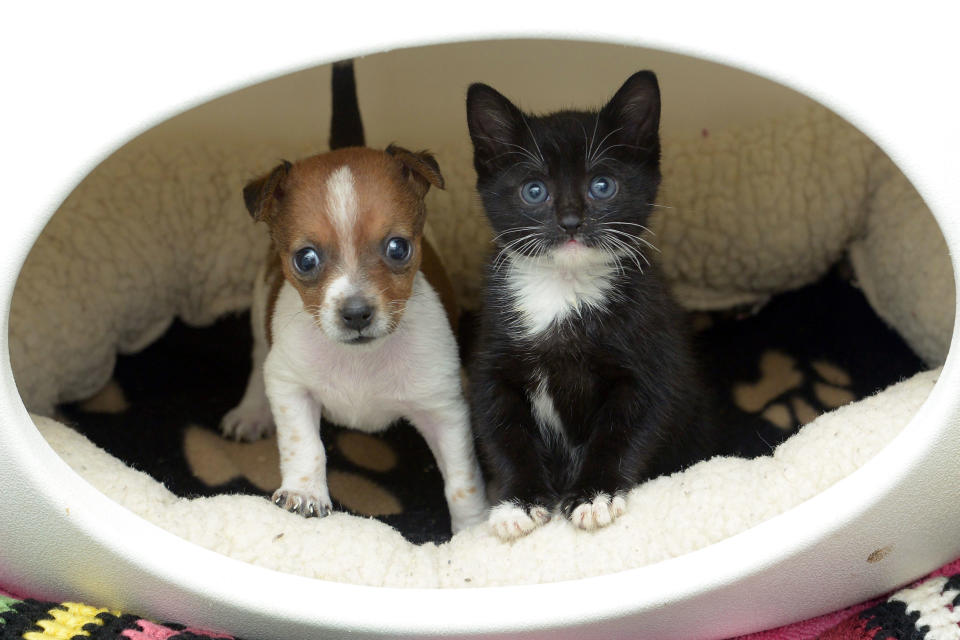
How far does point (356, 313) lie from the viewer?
2258 mm

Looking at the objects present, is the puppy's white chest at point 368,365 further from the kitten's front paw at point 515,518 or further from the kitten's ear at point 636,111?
the kitten's ear at point 636,111

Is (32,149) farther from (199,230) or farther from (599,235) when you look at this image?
(199,230)

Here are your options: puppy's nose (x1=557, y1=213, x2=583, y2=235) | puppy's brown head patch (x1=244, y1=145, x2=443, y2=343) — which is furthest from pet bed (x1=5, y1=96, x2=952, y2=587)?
puppy's nose (x1=557, y1=213, x2=583, y2=235)

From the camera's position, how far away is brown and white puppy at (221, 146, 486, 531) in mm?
2352

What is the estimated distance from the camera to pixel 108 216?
10.4 feet

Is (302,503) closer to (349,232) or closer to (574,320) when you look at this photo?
(349,232)

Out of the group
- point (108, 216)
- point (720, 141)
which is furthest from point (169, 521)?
point (720, 141)

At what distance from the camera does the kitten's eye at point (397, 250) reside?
2.40 meters

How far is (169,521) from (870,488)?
1.39 m

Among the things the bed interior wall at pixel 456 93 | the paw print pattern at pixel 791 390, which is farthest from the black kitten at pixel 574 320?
the bed interior wall at pixel 456 93

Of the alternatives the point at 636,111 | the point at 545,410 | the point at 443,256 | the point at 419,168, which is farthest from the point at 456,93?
the point at 545,410

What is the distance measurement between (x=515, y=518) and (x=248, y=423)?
1.21 metres

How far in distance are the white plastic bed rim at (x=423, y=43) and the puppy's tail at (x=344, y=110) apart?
3.88 ft

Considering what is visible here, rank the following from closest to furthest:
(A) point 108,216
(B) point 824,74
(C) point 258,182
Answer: (B) point 824,74 < (C) point 258,182 < (A) point 108,216
